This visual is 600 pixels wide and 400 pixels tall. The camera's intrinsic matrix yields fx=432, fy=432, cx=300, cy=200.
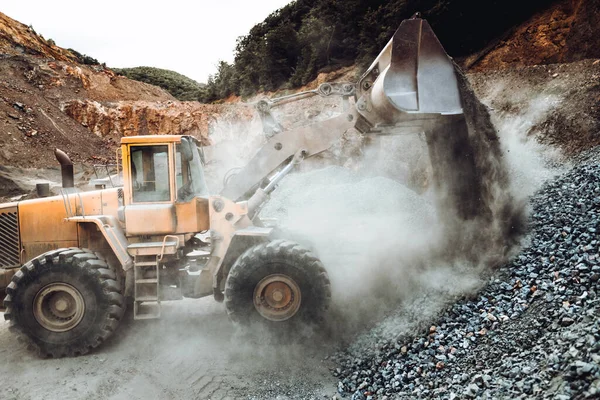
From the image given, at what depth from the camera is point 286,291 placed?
5.02m

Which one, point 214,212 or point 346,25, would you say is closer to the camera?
point 214,212

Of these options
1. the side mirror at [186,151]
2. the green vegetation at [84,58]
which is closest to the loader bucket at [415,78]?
the side mirror at [186,151]

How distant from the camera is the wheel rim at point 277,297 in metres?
4.99

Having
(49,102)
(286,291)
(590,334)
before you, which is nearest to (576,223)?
(590,334)

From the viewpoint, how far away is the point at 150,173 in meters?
5.38

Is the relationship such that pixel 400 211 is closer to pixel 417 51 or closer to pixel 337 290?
pixel 337 290

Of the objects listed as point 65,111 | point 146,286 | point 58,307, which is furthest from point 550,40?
point 65,111

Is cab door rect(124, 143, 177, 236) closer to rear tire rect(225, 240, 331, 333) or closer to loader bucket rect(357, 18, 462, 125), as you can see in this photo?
rear tire rect(225, 240, 331, 333)

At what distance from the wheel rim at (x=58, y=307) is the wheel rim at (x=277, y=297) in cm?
209

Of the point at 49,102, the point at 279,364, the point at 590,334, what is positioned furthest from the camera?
the point at 49,102

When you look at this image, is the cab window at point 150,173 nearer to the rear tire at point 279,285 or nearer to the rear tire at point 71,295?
the rear tire at point 71,295

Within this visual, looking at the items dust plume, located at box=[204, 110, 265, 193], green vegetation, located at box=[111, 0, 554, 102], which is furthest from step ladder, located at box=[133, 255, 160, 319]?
green vegetation, located at box=[111, 0, 554, 102]

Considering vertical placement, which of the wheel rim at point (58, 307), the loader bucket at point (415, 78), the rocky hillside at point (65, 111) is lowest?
the wheel rim at point (58, 307)

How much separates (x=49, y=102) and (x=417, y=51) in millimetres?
23170
